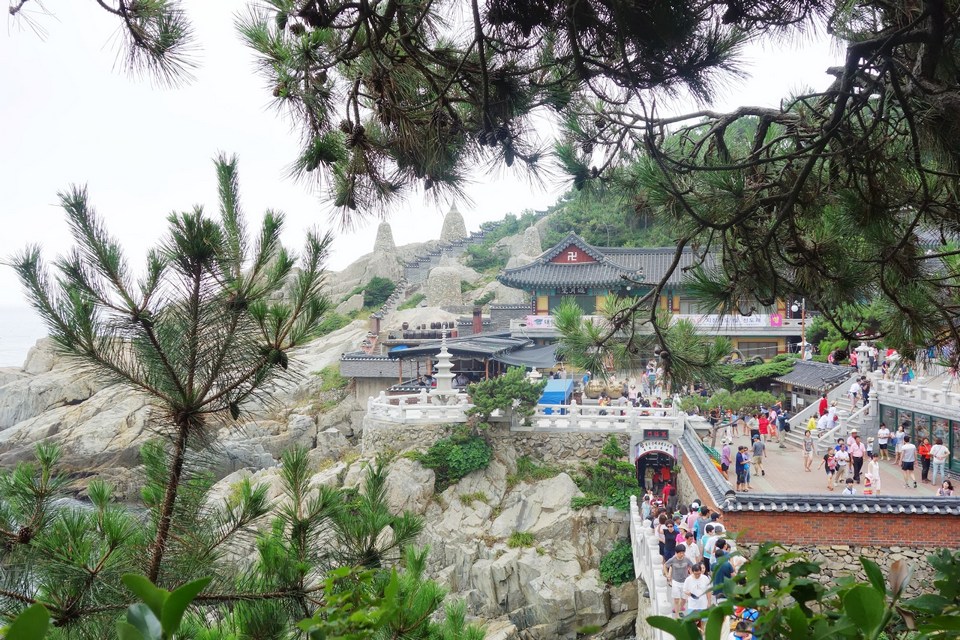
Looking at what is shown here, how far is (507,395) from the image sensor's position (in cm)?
1338

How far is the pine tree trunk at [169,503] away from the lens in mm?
2852

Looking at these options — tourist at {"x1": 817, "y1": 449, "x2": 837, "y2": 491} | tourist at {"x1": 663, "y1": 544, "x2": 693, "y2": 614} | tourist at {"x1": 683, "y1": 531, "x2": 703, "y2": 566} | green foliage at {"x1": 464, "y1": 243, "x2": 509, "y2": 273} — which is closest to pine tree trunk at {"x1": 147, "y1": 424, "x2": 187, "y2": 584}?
tourist at {"x1": 663, "y1": 544, "x2": 693, "y2": 614}

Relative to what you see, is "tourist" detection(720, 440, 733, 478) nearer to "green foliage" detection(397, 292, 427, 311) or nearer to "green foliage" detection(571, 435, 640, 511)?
"green foliage" detection(571, 435, 640, 511)

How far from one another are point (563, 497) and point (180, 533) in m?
10.9

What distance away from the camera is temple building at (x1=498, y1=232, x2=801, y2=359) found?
899 inches

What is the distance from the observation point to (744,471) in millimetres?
11180

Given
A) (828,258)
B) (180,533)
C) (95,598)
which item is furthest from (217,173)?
(828,258)

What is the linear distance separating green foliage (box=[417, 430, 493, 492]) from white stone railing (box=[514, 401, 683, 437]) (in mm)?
1178

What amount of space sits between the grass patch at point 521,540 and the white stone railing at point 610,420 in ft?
8.12

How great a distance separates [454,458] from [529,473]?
1651 millimetres

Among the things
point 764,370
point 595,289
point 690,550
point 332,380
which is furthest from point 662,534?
point 332,380

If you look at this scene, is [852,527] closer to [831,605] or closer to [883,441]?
[883,441]

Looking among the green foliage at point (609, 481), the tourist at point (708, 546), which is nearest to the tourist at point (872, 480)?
the green foliage at point (609, 481)

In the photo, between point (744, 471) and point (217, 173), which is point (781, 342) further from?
point (217, 173)
